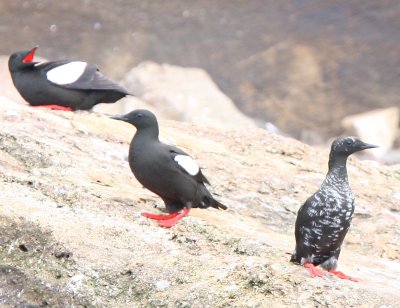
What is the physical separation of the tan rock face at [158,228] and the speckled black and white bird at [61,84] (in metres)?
0.25

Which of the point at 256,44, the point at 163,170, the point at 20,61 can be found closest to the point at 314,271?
the point at 163,170

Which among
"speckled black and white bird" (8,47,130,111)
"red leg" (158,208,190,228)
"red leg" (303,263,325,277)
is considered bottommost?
"speckled black and white bird" (8,47,130,111)

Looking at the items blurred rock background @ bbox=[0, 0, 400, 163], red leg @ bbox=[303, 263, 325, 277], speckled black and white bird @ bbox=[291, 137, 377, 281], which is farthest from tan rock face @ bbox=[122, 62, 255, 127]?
red leg @ bbox=[303, 263, 325, 277]

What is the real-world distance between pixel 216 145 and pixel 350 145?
2.98m

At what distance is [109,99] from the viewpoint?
9.04 m

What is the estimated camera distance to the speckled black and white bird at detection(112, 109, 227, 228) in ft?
21.7

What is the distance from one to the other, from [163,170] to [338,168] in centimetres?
127

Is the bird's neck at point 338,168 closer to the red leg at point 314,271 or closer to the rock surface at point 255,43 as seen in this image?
the red leg at point 314,271

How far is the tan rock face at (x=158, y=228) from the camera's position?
532 cm

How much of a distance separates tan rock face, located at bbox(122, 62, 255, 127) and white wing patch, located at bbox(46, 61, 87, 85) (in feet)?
18.8

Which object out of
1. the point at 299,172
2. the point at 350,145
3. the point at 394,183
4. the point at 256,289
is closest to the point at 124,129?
the point at 299,172

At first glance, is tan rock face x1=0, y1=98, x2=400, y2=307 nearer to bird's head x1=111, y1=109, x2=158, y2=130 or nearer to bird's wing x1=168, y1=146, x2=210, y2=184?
bird's wing x1=168, y1=146, x2=210, y2=184

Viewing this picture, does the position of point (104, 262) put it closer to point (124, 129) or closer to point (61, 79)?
point (124, 129)

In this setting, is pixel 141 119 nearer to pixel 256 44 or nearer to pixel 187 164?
pixel 187 164
